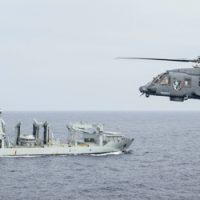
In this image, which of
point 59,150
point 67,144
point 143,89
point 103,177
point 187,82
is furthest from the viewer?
point 67,144

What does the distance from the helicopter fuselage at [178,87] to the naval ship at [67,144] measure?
63.2 metres

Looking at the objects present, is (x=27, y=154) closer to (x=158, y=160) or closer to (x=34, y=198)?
(x=158, y=160)

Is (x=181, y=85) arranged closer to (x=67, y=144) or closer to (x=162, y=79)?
(x=162, y=79)

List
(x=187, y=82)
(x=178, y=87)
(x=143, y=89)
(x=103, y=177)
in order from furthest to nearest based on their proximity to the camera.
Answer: (x=103, y=177) → (x=178, y=87) → (x=187, y=82) → (x=143, y=89)

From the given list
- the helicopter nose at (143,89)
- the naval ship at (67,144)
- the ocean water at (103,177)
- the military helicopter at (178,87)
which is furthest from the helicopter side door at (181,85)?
the naval ship at (67,144)

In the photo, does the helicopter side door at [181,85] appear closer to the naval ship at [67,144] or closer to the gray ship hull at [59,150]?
the naval ship at [67,144]

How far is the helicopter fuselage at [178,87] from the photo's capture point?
33.0 meters

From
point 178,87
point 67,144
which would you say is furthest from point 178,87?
point 67,144

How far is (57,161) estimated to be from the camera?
303 ft

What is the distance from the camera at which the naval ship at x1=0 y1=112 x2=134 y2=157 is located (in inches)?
3757

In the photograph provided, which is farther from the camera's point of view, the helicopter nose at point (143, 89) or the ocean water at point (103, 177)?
the ocean water at point (103, 177)

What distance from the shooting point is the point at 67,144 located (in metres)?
99.6

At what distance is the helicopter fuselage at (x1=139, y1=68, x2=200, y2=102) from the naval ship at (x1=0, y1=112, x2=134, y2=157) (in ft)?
207

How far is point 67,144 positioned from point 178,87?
6784cm
